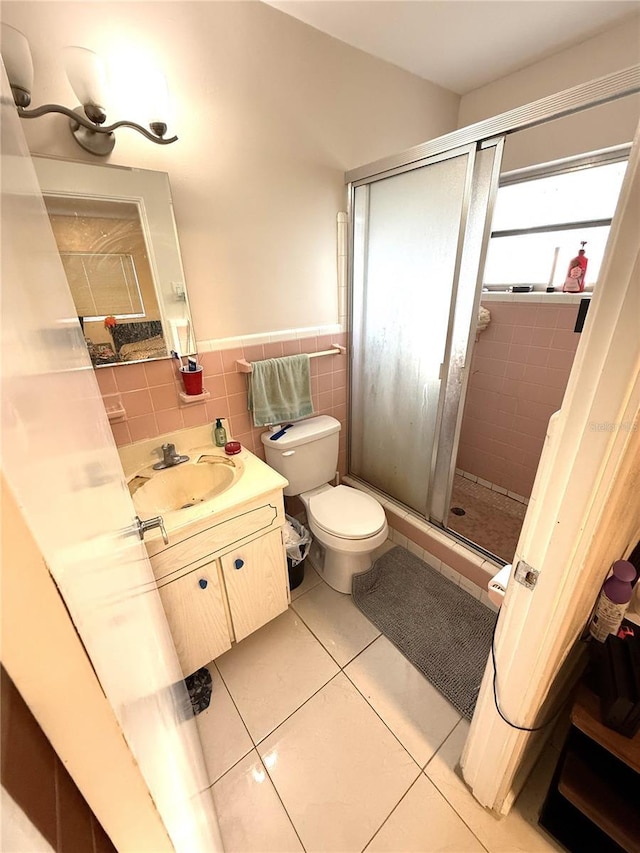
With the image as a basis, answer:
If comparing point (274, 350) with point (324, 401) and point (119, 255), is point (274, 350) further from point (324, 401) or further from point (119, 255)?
point (119, 255)

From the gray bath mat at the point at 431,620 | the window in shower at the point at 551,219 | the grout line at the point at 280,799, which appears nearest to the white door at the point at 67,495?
the grout line at the point at 280,799

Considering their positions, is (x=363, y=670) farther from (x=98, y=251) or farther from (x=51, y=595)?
(x=98, y=251)

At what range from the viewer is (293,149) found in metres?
1.48

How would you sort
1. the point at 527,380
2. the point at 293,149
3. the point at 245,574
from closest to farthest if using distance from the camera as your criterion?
1. the point at 245,574
2. the point at 293,149
3. the point at 527,380

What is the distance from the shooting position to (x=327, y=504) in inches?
68.8

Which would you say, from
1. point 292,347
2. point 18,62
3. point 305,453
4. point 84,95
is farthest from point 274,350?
point 18,62

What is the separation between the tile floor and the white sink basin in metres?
0.72

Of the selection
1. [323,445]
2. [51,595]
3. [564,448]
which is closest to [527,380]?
[323,445]

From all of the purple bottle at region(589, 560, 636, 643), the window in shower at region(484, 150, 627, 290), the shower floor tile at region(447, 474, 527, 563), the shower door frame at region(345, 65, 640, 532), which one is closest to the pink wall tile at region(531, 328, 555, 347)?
the window in shower at region(484, 150, 627, 290)

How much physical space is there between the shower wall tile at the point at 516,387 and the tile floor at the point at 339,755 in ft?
4.85

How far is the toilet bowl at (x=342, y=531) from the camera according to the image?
158cm

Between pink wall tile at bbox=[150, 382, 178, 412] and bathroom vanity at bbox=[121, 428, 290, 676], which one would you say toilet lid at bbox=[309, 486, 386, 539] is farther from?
pink wall tile at bbox=[150, 382, 178, 412]

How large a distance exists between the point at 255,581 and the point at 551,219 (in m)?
2.52

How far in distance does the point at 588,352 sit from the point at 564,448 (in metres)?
0.17
